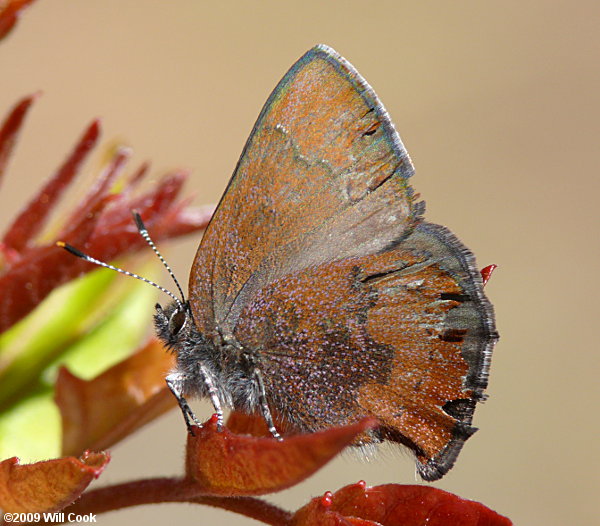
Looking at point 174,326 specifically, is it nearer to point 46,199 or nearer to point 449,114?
point 46,199

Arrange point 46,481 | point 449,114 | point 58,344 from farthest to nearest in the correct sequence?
point 449,114
point 58,344
point 46,481

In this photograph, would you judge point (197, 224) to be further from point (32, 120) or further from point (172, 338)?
point (32, 120)

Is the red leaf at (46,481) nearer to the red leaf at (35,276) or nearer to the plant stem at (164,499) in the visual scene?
the plant stem at (164,499)

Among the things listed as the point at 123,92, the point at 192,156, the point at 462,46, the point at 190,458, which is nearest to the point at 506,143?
the point at 462,46

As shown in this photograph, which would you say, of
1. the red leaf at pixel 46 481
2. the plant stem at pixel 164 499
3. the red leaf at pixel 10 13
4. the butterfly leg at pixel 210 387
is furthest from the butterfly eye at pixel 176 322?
the red leaf at pixel 10 13

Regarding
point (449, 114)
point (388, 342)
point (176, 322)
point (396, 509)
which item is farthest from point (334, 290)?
point (449, 114)

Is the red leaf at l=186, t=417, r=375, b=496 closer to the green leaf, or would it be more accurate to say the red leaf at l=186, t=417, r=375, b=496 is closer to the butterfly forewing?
the butterfly forewing

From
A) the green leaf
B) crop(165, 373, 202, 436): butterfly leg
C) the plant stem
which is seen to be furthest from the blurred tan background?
the plant stem
